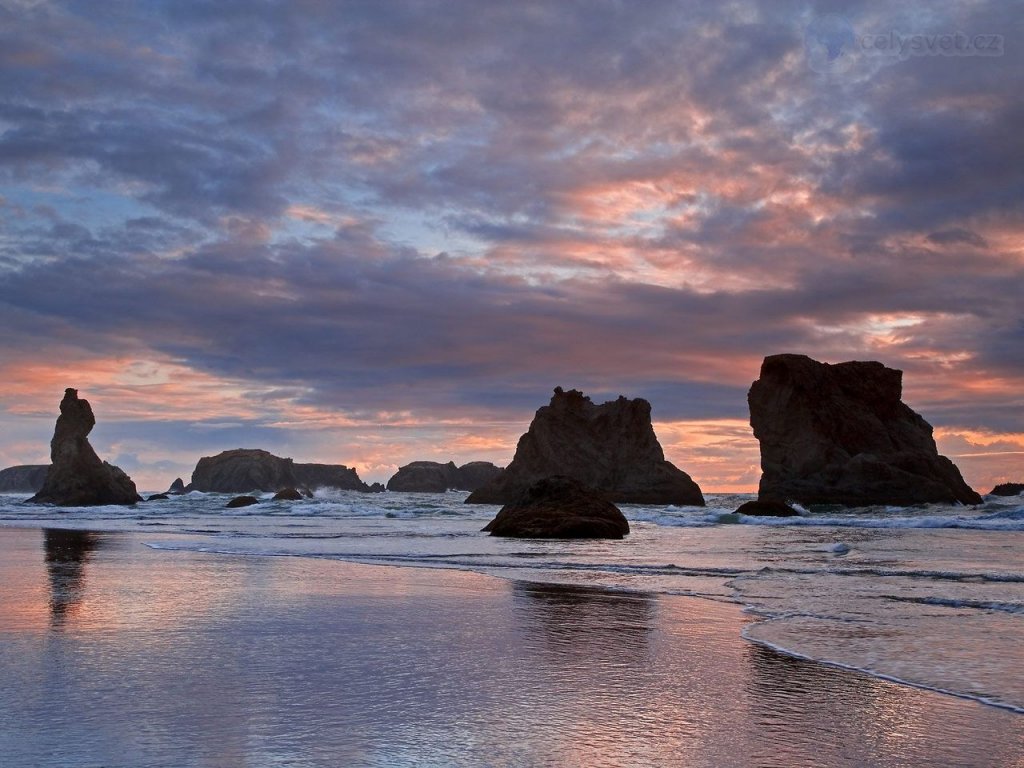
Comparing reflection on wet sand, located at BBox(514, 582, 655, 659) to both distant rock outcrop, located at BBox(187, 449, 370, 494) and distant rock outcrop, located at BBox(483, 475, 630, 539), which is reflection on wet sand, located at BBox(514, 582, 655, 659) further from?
distant rock outcrop, located at BBox(187, 449, 370, 494)

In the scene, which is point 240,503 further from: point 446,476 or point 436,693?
point 446,476

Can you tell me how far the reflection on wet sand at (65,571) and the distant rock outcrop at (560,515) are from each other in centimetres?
1220

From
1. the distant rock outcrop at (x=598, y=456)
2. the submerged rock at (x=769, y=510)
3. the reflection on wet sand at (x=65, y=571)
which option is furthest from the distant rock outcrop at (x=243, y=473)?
the reflection on wet sand at (x=65, y=571)

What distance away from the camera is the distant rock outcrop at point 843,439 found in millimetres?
70188

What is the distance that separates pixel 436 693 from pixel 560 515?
22490 mm

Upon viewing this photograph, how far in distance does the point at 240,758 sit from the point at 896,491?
73.0 m

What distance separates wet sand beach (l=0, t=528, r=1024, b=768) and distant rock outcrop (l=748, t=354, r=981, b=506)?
6586 cm

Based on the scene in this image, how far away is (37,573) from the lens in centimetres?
1387

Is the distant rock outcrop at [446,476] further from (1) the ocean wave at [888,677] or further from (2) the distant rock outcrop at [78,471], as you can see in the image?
(1) the ocean wave at [888,677]

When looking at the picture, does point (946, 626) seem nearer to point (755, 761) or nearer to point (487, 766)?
point (755, 761)

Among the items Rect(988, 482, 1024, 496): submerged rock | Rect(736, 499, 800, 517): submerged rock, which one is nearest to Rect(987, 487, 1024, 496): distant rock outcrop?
Rect(988, 482, 1024, 496): submerged rock

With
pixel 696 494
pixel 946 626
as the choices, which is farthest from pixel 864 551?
pixel 696 494

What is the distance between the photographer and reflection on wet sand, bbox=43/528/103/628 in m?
9.31

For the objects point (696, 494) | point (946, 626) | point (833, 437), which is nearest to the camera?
point (946, 626)
